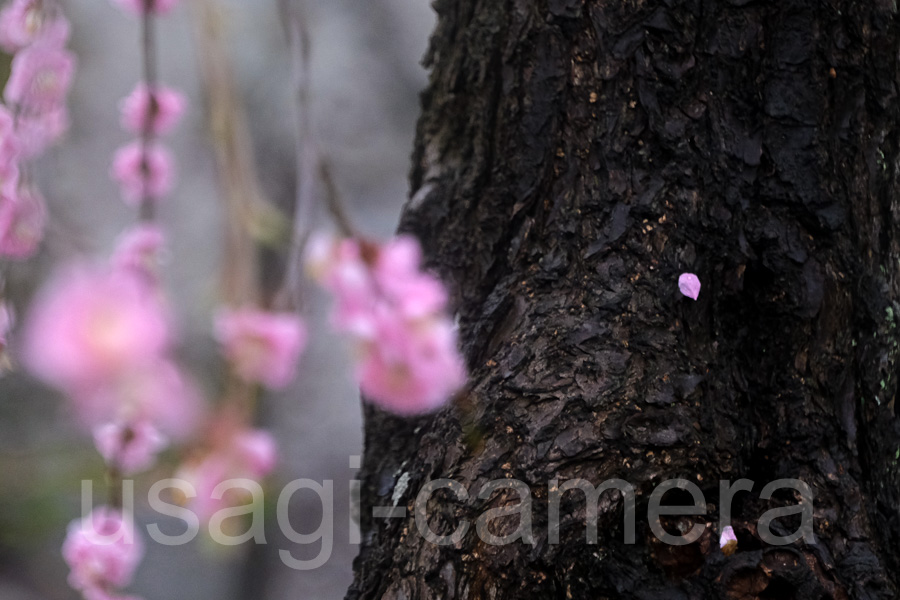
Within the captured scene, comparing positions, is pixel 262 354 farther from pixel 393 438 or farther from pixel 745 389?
pixel 745 389

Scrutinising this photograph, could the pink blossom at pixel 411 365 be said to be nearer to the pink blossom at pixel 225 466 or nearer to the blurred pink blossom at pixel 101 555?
the pink blossom at pixel 225 466

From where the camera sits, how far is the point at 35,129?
555mm

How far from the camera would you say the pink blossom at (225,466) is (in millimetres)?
466

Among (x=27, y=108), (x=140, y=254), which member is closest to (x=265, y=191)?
(x=140, y=254)

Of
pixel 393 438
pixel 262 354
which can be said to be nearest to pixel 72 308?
pixel 262 354

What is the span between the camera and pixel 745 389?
1.82 ft

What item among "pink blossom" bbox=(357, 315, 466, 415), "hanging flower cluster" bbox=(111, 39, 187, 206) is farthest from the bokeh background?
"pink blossom" bbox=(357, 315, 466, 415)

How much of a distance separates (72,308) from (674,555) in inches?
18.2

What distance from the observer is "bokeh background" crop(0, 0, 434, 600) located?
2270mm

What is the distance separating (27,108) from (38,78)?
1.7 inches

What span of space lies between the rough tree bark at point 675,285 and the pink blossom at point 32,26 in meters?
0.36

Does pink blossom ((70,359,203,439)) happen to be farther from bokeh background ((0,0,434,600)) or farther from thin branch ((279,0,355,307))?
bokeh background ((0,0,434,600))

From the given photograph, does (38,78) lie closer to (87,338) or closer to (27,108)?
(27,108)

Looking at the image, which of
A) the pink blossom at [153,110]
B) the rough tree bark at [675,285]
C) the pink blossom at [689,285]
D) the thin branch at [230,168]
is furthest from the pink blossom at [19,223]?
the pink blossom at [689,285]
